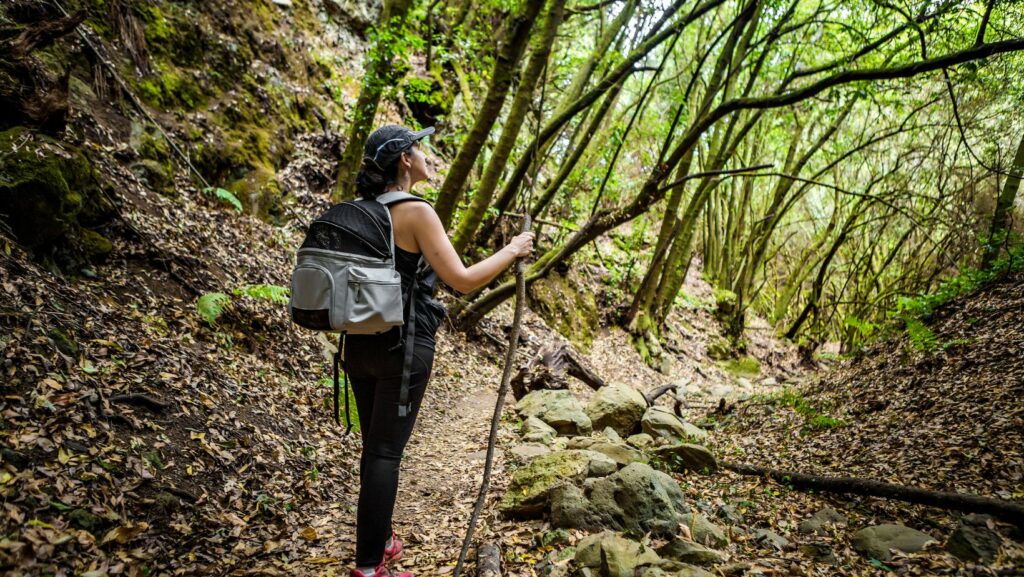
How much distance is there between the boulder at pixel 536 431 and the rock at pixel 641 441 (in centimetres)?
95

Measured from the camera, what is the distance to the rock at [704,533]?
11.2ft

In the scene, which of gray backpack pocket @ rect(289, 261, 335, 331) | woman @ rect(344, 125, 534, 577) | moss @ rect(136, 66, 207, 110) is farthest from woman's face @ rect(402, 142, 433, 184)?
moss @ rect(136, 66, 207, 110)

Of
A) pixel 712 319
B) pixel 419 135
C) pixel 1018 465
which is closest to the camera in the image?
pixel 419 135

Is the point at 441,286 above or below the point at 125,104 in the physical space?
below

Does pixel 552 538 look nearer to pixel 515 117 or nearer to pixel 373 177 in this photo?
pixel 373 177

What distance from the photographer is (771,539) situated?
3646mm

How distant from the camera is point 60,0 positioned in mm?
5363

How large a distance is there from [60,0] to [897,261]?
2015cm

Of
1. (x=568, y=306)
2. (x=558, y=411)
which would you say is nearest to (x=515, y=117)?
(x=558, y=411)

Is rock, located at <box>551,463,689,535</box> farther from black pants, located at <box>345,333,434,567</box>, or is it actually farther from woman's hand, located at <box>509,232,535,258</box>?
woman's hand, located at <box>509,232,535,258</box>

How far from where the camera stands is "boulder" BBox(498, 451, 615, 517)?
3.71 metres

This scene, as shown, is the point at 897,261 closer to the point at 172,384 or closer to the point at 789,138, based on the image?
the point at 789,138

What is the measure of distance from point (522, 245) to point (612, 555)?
71.4 inches

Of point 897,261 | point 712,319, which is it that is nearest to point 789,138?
point 897,261
